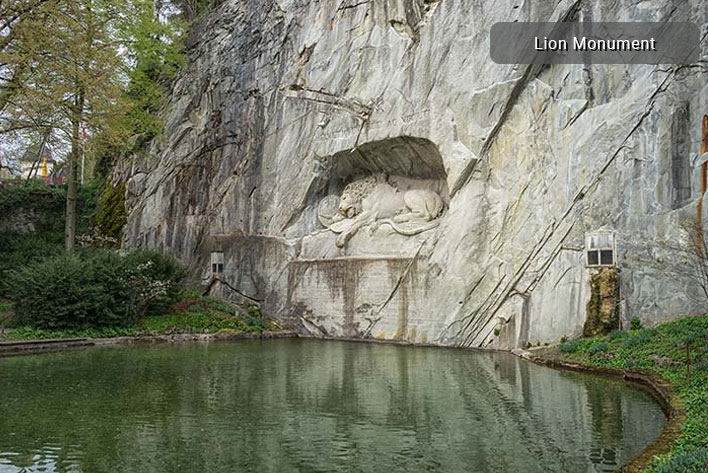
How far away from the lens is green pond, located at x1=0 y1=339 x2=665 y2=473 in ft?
20.2

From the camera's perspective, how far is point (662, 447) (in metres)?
5.86

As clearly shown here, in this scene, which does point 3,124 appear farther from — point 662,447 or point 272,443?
point 662,447

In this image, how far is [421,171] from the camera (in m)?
20.2

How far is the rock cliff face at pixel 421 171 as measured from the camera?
49.1 feet

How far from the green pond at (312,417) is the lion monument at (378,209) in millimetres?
6723

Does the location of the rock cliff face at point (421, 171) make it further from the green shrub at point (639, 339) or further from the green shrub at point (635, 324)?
the green shrub at point (639, 339)

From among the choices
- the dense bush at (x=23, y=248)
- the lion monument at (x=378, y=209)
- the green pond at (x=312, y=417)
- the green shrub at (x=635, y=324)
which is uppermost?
the lion monument at (x=378, y=209)

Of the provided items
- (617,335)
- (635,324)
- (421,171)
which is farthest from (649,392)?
(421,171)

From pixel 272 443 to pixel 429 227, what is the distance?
12236 millimetres

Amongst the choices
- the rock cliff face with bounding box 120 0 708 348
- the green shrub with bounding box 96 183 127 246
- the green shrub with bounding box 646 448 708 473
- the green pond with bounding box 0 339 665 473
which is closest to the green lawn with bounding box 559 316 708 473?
the green shrub with bounding box 646 448 708 473

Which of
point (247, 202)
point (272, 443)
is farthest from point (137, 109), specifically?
point (272, 443)

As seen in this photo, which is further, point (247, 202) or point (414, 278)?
point (247, 202)

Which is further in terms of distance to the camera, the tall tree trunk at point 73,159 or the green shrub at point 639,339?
the tall tree trunk at point 73,159

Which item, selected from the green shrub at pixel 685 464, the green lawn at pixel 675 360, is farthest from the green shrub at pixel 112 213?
the green shrub at pixel 685 464
